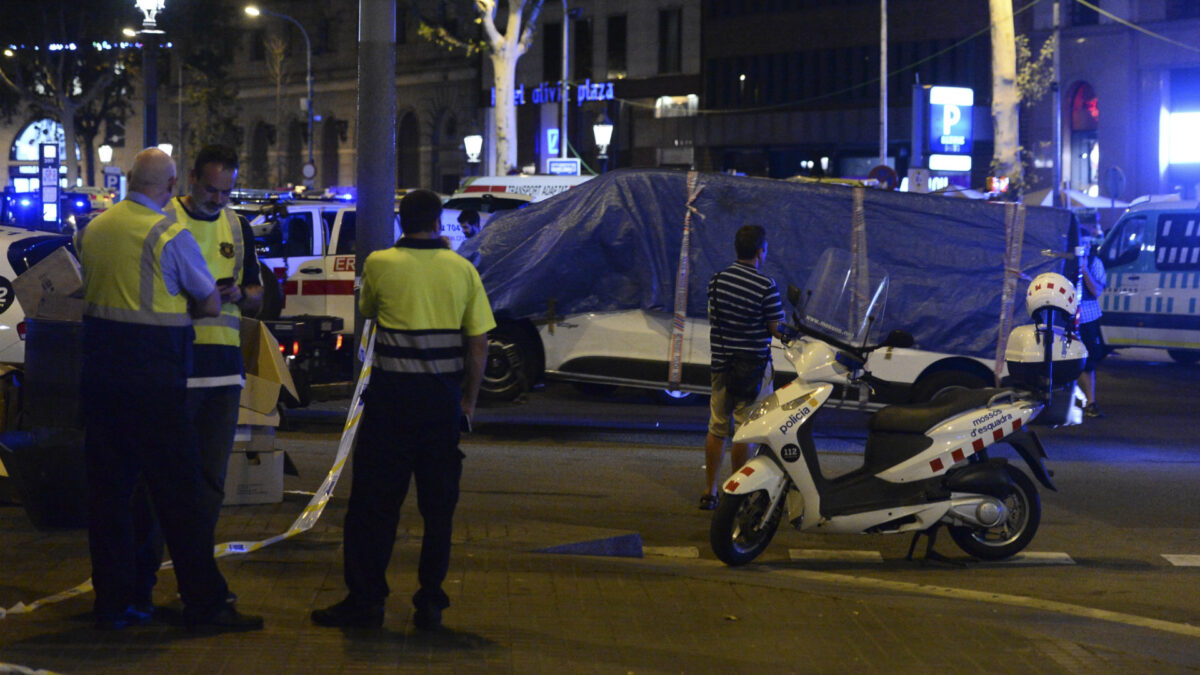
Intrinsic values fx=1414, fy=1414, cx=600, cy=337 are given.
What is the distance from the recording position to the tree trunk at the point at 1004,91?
29.0 m

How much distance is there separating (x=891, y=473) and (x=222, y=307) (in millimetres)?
3633

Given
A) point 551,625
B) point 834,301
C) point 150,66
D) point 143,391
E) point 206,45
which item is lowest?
point 551,625

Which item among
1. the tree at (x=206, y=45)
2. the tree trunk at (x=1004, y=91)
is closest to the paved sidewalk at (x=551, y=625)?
the tree trunk at (x=1004, y=91)

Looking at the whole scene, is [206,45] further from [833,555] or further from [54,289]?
[833,555]

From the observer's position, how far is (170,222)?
5305 mm

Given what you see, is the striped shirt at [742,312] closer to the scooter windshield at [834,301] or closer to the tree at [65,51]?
the scooter windshield at [834,301]

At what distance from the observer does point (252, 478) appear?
805cm

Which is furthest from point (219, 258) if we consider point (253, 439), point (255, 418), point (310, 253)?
point (310, 253)

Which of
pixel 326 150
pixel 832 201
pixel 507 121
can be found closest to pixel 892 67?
pixel 507 121

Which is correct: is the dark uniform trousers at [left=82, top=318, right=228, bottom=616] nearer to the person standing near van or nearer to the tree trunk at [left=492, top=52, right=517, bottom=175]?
the person standing near van

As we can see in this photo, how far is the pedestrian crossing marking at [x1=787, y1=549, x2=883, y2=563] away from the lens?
7.71 m

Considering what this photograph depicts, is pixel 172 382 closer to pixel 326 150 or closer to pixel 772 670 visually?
pixel 772 670

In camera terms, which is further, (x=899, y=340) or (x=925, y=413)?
(x=925, y=413)

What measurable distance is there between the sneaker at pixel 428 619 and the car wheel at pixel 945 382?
7571 mm
